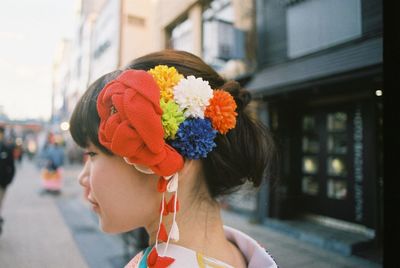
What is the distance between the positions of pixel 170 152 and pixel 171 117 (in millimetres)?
105

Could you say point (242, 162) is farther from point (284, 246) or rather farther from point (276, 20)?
point (276, 20)

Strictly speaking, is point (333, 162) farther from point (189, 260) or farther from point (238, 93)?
point (189, 260)

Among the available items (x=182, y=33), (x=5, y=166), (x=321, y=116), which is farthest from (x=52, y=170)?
(x=321, y=116)

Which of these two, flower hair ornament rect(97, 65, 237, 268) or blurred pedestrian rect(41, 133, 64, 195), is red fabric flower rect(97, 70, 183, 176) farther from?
blurred pedestrian rect(41, 133, 64, 195)

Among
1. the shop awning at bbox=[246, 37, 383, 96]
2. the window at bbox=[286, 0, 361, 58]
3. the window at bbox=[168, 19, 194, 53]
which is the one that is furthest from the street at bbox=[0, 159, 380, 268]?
the window at bbox=[168, 19, 194, 53]

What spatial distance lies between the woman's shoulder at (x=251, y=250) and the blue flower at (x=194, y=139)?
0.47m

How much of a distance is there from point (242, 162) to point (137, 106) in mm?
444

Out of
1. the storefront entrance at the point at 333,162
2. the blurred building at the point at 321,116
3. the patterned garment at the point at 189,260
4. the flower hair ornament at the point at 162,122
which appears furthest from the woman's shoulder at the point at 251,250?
the storefront entrance at the point at 333,162

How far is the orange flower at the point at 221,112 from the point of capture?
3.15 ft

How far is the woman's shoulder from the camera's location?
1.11 m

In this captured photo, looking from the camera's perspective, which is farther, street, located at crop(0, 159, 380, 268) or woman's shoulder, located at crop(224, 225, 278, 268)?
street, located at crop(0, 159, 380, 268)

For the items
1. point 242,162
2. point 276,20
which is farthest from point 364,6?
point 276,20

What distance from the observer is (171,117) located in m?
0.90

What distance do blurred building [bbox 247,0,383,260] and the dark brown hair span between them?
292 centimetres
